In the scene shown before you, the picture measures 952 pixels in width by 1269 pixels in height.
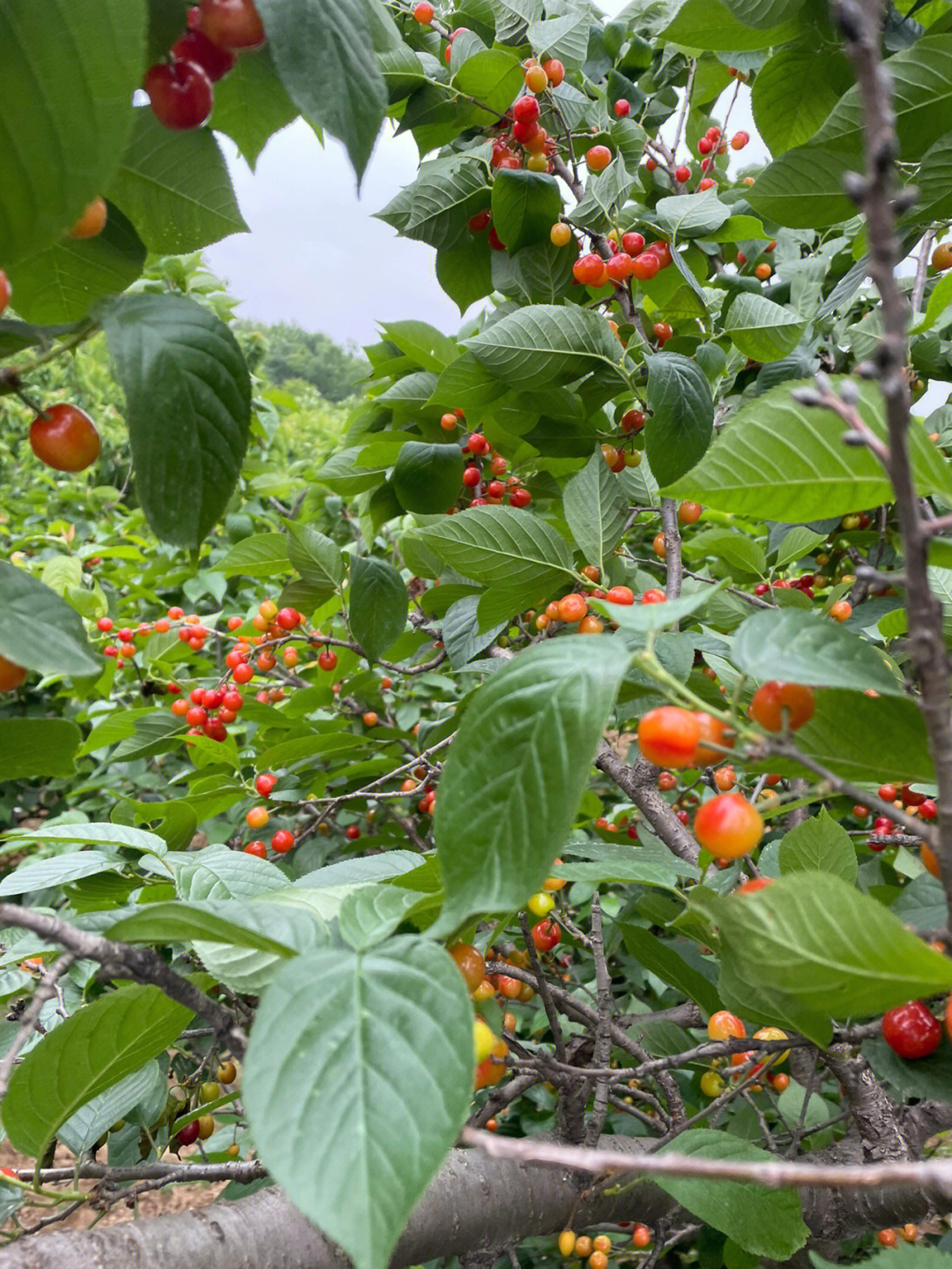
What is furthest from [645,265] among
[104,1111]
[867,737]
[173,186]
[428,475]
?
[104,1111]

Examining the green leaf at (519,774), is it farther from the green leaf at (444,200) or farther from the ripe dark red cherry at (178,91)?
the green leaf at (444,200)

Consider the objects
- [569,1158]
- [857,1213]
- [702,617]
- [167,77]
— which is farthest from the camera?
[702,617]

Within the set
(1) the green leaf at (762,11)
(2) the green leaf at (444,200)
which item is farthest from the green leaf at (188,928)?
(2) the green leaf at (444,200)

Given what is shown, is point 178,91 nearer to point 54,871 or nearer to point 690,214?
point 54,871

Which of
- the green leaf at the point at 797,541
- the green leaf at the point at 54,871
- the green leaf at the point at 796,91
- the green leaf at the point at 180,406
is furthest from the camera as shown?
the green leaf at the point at 797,541

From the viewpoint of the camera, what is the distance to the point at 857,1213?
1184 mm

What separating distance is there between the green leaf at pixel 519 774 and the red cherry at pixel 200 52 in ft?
1.66

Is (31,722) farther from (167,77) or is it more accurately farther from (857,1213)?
(857,1213)

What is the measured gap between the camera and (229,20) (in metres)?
0.59

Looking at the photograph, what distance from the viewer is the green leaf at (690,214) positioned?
4.72ft

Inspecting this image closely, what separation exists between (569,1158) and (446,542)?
1.00 metres

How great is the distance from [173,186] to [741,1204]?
115 centimetres

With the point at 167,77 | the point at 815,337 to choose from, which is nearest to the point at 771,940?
the point at 167,77

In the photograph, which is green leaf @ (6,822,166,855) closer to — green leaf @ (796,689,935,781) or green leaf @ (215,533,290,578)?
green leaf @ (796,689,935,781)
